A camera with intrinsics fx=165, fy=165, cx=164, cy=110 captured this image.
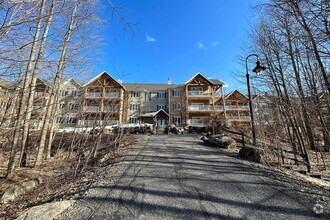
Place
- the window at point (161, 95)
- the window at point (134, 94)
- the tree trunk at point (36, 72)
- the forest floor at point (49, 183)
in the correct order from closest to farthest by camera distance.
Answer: the tree trunk at point (36, 72)
the forest floor at point (49, 183)
the window at point (134, 94)
the window at point (161, 95)

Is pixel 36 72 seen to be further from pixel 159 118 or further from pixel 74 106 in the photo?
pixel 159 118

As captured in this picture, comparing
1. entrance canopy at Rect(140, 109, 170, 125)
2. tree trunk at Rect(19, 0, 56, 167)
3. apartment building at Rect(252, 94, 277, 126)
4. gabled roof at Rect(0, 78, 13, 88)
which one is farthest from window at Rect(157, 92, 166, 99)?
gabled roof at Rect(0, 78, 13, 88)

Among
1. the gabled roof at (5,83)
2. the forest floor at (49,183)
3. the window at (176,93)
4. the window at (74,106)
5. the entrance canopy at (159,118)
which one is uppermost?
the window at (176,93)

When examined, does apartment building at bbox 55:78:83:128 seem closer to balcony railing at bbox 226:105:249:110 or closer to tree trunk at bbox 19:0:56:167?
tree trunk at bbox 19:0:56:167

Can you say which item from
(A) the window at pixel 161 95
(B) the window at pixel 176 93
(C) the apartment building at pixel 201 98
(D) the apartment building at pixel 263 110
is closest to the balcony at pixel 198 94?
(C) the apartment building at pixel 201 98

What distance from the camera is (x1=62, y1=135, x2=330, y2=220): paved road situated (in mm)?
2859

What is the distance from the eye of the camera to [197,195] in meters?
3.54

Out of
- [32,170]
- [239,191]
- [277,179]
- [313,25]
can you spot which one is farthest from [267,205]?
[32,170]

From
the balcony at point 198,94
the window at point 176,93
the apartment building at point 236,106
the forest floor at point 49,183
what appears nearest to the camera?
the forest floor at point 49,183

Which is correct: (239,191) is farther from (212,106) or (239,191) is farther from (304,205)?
(212,106)

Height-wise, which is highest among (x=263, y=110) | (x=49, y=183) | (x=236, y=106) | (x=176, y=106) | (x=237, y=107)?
(x=176, y=106)

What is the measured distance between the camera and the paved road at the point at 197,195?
2.86m

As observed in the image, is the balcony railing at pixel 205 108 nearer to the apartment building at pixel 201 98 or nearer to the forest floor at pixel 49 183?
the apartment building at pixel 201 98

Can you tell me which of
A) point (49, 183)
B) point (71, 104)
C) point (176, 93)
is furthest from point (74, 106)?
point (176, 93)
